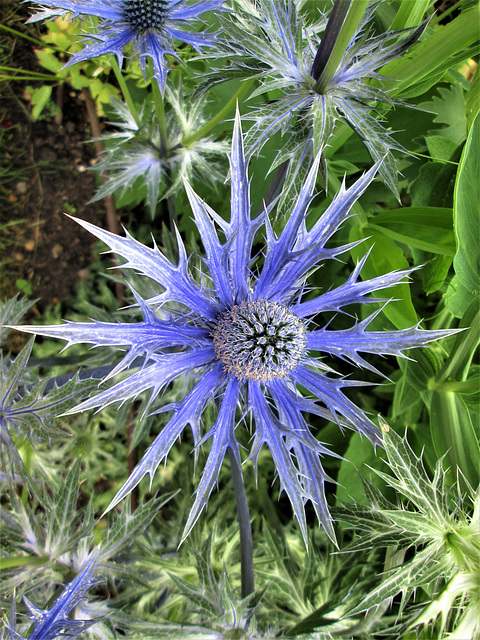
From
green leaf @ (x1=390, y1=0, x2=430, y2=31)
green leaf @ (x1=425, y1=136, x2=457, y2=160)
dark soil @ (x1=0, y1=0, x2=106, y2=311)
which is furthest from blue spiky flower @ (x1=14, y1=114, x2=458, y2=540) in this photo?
dark soil @ (x1=0, y1=0, x2=106, y2=311)

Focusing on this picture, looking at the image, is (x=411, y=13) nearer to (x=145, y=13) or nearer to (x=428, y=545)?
(x=145, y=13)

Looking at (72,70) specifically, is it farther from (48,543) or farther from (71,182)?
(48,543)

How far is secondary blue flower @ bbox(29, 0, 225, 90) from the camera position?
0.73 m

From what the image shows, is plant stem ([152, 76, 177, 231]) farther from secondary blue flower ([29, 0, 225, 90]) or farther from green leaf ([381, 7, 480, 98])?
green leaf ([381, 7, 480, 98])

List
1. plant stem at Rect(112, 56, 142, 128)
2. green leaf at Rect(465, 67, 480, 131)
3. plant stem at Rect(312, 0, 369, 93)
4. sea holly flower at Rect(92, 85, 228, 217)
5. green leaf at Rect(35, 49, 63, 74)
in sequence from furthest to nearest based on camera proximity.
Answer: green leaf at Rect(35, 49, 63, 74)
sea holly flower at Rect(92, 85, 228, 217)
plant stem at Rect(112, 56, 142, 128)
green leaf at Rect(465, 67, 480, 131)
plant stem at Rect(312, 0, 369, 93)

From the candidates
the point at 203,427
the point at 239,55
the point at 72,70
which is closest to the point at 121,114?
the point at 72,70

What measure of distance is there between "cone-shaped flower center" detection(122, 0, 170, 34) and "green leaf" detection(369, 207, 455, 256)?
58 centimetres

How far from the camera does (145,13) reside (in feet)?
2.54

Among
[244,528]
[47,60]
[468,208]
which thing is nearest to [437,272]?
[468,208]

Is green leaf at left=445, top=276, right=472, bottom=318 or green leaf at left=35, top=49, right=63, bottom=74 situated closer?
green leaf at left=445, top=276, right=472, bottom=318

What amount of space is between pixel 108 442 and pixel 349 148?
1.25m

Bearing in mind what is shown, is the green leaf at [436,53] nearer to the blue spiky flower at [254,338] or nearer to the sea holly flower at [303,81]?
the sea holly flower at [303,81]

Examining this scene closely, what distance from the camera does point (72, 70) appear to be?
Answer: 1303 mm

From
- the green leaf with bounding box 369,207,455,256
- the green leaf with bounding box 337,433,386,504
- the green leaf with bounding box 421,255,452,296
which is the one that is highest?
the green leaf with bounding box 369,207,455,256
